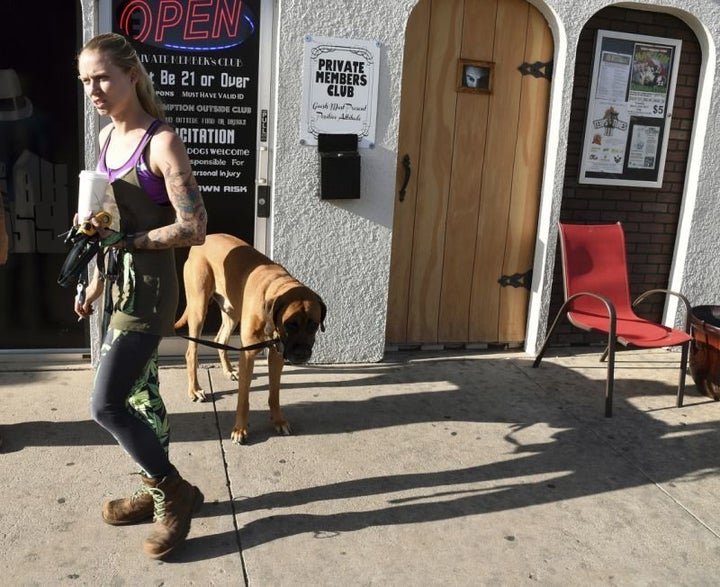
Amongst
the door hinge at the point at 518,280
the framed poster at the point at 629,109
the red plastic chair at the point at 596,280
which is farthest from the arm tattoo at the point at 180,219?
the framed poster at the point at 629,109

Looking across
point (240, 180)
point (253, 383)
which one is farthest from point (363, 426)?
point (240, 180)

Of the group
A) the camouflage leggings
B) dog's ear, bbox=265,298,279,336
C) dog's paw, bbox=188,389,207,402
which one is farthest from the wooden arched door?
the camouflage leggings

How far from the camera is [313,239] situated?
5012 millimetres

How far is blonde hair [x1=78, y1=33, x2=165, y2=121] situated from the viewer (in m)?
2.54

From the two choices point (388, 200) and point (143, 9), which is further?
point (388, 200)

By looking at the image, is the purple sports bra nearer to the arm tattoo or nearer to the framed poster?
the arm tattoo

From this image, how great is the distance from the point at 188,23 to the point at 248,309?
2.07 m

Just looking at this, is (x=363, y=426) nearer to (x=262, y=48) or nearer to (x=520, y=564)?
(x=520, y=564)

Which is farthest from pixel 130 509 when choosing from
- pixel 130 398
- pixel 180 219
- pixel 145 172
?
pixel 145 172

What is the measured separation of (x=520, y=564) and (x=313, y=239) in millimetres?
2735

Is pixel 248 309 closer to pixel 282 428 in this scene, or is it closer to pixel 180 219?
pixel 282 428

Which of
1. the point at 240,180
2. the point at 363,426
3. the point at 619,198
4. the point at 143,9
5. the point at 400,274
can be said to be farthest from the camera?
the point at 619,198

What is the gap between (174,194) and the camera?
2.63 metres

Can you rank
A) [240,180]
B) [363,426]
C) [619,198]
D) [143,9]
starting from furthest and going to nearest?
1. [619,198]
2. [240,180]
3. [143,9]
4. [363,426]
